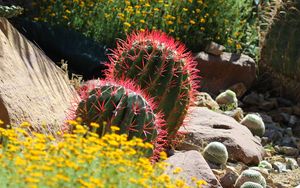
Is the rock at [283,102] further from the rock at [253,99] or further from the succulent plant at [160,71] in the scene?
the succulent plant at [160,71]

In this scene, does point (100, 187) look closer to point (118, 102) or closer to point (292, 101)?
point (118, 102)

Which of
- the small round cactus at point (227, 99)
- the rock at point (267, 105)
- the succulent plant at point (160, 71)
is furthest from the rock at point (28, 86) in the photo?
the rock at point (267, 105)

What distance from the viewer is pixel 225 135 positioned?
6.92m

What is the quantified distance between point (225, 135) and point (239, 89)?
8.78 feet

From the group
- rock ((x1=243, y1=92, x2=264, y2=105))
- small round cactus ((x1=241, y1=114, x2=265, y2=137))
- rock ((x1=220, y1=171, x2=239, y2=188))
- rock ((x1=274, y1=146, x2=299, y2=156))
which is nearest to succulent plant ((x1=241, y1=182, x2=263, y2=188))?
rock ((x1=220, y1=171, x2=239, y2=188))

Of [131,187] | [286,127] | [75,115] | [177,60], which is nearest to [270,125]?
[286,127]

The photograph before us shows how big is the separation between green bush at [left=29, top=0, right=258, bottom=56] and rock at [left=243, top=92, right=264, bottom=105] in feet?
3.11

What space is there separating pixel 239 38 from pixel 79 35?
2514mm

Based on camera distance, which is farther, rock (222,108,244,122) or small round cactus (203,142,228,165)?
rock (222,108,244,122)

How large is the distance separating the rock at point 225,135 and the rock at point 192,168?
32.6 inches

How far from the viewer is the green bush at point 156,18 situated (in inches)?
379

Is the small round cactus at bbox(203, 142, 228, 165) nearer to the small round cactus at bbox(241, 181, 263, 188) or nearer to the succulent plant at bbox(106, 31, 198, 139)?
the succulent plant at bbox(106, 31, 198, 139)

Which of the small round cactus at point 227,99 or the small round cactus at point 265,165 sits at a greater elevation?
the small round cactus at point 227,99

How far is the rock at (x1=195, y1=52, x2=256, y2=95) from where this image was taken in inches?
373
